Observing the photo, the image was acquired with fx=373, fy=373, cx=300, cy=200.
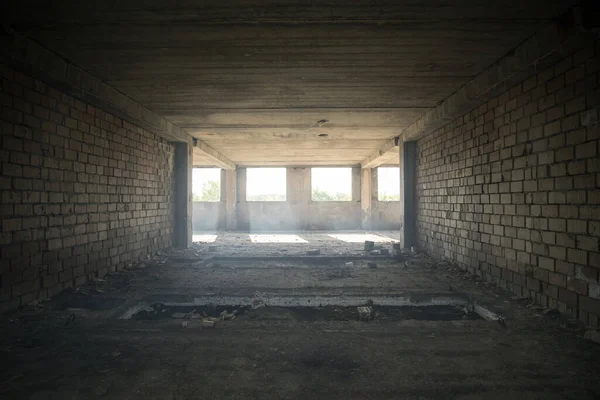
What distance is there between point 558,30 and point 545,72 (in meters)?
0.76

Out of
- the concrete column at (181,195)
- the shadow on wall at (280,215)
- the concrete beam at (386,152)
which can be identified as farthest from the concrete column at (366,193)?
the concrete column at (181,195)

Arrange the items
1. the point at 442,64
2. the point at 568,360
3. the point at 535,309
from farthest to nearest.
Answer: the point at 442,64 < the point at 535,309 < the point at 568,360

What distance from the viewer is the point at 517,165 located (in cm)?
489

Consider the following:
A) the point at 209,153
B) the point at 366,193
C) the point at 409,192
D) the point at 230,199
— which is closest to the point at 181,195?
the point at 209,153

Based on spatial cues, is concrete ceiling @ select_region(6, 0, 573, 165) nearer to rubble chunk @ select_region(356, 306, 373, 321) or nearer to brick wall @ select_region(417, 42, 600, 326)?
brick wall @ select_region(417, 42, 600, 326)

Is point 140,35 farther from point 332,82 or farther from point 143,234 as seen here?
point 143,234

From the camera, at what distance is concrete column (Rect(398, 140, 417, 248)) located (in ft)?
30.4

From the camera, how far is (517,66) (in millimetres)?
4355

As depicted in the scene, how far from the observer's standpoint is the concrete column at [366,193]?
54.1 ft

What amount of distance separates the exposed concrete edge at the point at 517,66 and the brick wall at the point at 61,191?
5.85m

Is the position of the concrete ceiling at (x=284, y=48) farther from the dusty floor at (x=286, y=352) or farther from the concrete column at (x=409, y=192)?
the dusty floor at (x=286, y=352)

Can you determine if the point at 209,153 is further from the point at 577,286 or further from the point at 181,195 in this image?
the point at 577,286

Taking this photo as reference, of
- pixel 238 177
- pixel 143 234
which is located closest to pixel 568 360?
pixel 143 234

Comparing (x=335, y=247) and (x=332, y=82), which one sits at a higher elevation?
(x=332, y=82)
